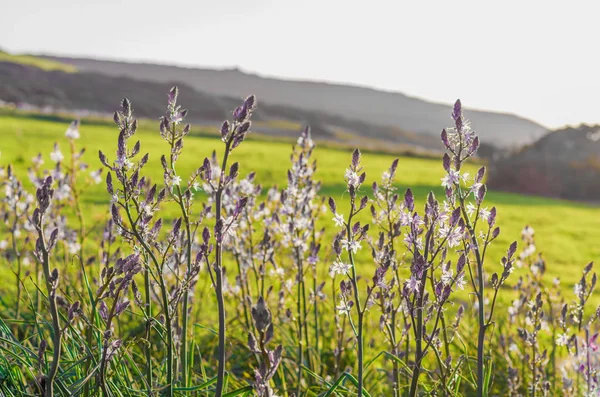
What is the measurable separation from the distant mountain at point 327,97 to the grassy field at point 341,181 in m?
48.3

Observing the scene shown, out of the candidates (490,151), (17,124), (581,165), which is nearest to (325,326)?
(581,165)

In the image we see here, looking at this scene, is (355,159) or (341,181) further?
(341,181)

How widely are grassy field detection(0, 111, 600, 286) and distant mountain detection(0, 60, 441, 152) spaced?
58.7ft

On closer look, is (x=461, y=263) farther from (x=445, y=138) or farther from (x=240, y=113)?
(x=240, y=113)

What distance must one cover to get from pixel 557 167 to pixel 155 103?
4294 centimetres

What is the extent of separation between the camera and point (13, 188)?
3.95 m

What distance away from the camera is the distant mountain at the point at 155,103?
5100cm

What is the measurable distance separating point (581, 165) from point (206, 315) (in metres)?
23.9

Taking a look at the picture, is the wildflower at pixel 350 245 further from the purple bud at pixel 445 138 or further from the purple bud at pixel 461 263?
the purple bud at pixel 445 138

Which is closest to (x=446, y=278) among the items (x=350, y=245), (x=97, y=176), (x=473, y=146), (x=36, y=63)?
(x=350, y=245)

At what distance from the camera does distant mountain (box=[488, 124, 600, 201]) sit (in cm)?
2553

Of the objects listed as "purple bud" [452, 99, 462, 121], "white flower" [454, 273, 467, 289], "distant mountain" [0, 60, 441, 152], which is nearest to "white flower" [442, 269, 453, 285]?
"white flower" [454, 273, 467, 289]

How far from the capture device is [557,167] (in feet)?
86.0

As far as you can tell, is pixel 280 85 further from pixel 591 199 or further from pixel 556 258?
pixel 556 258
